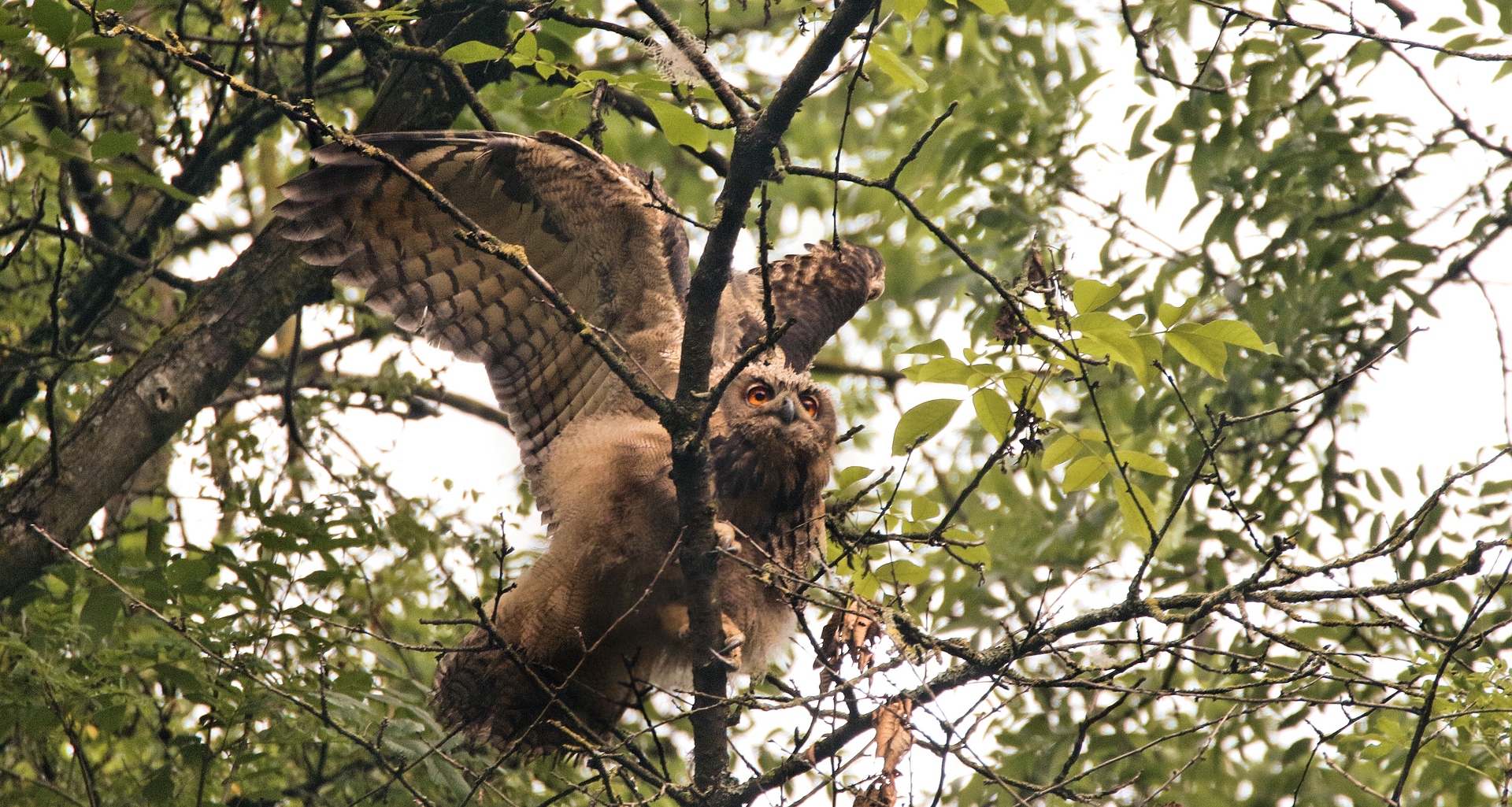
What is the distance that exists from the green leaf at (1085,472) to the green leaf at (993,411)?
25cm

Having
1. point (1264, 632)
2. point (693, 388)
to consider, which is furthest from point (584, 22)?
point (1264, 632)

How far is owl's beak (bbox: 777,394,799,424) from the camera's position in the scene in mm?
3574

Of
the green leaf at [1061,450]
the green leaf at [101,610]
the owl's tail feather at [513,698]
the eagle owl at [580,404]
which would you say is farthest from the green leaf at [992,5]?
the green leaf at [101,610]

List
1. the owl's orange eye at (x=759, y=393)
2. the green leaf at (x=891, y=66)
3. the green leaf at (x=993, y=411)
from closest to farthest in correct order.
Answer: the green leaf at (x=891, y=66) < the green leaf at (x=993, y=411) < the owl's orange eye at (x=759, y=393)

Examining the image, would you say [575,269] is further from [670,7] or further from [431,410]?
[431,410]

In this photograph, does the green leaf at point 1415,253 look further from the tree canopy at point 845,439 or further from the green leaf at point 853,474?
the green leaf at point 853,474

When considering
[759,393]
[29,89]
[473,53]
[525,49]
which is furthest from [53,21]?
[759,393]

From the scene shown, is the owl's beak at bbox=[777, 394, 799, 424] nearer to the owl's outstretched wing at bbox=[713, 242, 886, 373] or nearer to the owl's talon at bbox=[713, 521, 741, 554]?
the owl's talon at bbox=[713, 521, 741, 554]

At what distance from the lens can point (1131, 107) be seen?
4660mm

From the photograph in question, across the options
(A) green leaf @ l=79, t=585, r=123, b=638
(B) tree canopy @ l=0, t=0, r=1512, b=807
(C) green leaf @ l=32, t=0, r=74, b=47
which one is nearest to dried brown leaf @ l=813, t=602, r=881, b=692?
(B) tree canopy @ l=0, t=0, r=1512, b=807

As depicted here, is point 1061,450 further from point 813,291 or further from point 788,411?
point 813,291

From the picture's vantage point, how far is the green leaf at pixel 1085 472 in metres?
3.04

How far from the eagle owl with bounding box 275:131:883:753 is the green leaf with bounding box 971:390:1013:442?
27.9 inches

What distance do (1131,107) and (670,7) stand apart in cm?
185
